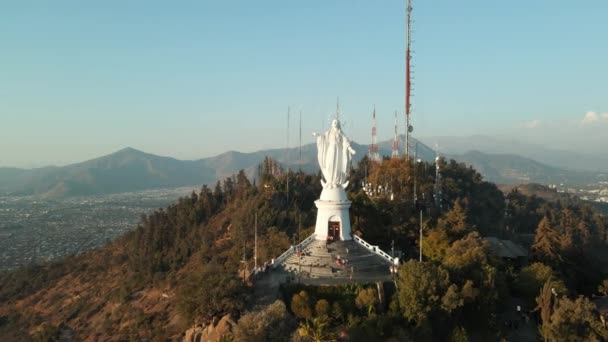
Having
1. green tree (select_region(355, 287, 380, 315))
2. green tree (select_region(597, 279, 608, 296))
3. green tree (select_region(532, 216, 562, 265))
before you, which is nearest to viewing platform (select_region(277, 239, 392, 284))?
green tree (select_region(355, 287, 380, 315))

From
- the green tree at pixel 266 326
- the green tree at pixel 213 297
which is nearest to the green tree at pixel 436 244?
the green tree at pixel 266 326

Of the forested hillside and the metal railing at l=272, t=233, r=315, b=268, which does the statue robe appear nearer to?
the metal railing at l=272, t=233, r=315, b=268

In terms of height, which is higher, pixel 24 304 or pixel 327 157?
pixel 327 157

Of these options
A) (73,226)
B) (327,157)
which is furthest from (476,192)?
(73,226)

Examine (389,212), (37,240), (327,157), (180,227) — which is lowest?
(37,240)

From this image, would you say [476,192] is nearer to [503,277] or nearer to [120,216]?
[503,277]

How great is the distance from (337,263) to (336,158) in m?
6.37

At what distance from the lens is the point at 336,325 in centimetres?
2106

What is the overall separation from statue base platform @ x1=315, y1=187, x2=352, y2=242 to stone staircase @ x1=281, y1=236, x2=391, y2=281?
2.00ft

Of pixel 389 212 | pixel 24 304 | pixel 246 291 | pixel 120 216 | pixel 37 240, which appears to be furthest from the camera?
pixel 120 216

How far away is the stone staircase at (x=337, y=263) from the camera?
25109mm

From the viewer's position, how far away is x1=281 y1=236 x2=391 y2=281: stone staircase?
82.4ft

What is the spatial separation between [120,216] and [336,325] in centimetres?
14875

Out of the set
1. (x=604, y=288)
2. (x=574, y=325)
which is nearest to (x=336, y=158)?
(x=574, y=325)
